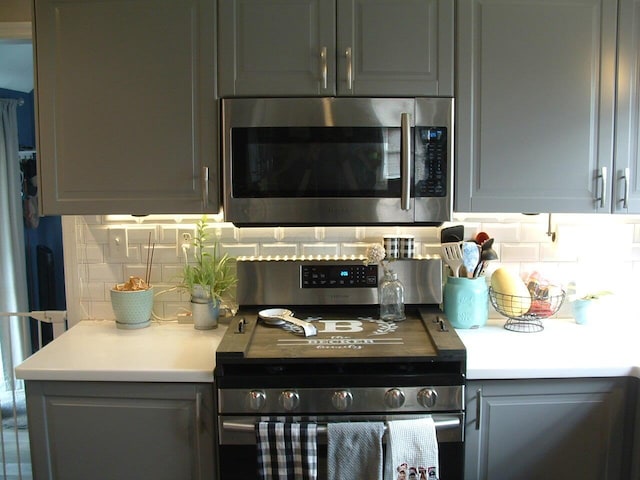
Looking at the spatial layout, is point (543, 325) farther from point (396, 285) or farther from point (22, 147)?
point (22, 147)

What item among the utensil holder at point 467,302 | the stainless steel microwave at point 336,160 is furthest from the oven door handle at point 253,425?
the stainless steel microwave at point 336,160

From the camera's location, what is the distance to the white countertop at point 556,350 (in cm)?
168

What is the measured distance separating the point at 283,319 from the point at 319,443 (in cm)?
46

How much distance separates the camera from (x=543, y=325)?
2.14 metres

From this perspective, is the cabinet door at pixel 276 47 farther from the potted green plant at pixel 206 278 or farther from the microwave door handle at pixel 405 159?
the potted green plant at pixel 206 278

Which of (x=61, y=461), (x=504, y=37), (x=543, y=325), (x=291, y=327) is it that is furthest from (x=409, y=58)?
(x=61, y=461)

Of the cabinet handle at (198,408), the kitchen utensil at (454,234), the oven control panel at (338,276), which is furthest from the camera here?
the kitchen utensil at (454,234)

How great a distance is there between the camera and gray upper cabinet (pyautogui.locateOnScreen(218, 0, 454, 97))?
6.11 ft

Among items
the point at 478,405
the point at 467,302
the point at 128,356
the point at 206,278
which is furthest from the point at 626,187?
the point at 128,356

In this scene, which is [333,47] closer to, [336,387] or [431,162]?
[431,162]

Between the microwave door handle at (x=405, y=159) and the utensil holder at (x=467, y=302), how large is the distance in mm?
423

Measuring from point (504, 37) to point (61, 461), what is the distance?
200 centimetres

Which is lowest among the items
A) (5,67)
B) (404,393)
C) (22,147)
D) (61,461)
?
(61,461)

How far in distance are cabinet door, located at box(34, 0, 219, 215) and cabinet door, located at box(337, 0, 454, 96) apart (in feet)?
1.51
